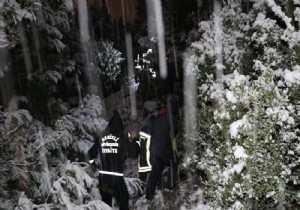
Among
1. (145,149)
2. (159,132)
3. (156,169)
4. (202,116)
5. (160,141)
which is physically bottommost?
(156,169)

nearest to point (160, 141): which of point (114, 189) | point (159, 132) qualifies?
point (159, 132)

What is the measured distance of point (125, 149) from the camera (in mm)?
7211

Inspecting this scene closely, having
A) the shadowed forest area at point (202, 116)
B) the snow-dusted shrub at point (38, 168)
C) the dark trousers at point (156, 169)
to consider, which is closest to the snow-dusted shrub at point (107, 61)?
the shadowed forest area at point (202, 116)

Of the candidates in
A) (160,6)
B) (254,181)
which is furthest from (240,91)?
(160,6)

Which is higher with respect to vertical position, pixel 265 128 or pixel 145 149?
pixel 265 128

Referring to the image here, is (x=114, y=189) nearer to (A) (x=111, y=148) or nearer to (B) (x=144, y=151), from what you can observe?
(A) (x=111, y=148)

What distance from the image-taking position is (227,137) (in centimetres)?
472

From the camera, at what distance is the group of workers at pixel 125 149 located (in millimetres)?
6844

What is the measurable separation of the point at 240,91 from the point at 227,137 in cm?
61

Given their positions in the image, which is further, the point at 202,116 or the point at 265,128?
the point at 202,116

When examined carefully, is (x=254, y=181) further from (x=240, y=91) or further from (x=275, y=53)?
(x=275, y=53)

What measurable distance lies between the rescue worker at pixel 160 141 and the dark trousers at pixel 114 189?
21.6 inches

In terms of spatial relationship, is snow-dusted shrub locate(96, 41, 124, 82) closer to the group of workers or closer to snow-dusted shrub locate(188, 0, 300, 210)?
the group of workers

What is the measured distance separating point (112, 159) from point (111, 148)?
0.23 m
